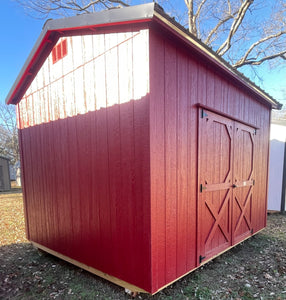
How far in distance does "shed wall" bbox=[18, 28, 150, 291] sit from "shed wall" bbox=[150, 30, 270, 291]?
0.38 ft

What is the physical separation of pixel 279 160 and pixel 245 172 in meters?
3.55

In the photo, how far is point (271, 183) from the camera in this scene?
20.4 feet

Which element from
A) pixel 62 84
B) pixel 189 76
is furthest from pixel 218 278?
pixel 62 84

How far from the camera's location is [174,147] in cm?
223

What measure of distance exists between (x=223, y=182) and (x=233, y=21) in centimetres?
821

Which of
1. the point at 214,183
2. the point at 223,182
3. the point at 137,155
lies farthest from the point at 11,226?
the point at 223,182

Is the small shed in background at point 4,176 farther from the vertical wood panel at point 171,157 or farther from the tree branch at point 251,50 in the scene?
the tree branch at point 251,50

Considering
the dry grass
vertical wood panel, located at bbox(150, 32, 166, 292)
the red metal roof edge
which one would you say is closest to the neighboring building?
vertical wood panel, located at bbox(150, 32, 166, 292)

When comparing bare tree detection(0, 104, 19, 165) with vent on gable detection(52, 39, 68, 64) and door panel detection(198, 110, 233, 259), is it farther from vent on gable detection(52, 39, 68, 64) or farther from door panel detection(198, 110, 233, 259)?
door panel detection(198, 110, 233, 259)

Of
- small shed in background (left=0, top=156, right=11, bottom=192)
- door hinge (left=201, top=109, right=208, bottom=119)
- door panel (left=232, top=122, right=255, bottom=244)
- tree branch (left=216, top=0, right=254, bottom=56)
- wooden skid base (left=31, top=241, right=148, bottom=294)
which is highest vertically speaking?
tree branch (left=216, top=0, right=254, bottom=56)

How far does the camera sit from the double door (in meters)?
2.69

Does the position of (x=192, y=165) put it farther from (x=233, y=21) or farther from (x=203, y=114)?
(x=233, y=21)

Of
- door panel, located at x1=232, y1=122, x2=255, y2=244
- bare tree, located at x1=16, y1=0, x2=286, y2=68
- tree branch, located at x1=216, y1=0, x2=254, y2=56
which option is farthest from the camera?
bare tree, located at x1=16, y1=0, x2=286, y2=68

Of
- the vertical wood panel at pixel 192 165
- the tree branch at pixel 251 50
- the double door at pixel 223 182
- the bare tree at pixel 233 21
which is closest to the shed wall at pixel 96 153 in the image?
the vertical wood panel at pixel 192 165
